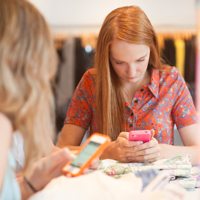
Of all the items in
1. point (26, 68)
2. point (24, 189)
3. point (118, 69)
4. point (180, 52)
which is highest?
point (26, 68)

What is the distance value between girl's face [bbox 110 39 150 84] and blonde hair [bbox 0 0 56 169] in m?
0.45

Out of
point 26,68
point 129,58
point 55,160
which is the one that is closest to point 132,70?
point 129,58

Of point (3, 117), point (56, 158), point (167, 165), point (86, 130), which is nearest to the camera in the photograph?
point (3, 117)

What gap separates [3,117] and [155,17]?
1518 millimetres

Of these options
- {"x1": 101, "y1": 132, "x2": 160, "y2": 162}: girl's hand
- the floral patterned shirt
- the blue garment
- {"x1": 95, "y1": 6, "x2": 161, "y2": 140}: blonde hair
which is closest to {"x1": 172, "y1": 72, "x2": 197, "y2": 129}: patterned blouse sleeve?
the floral patterned shirt

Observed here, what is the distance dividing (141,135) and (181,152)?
197 mm

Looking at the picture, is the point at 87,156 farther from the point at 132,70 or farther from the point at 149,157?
the point at 132,70

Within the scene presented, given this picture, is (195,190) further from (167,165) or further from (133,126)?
(133,126)

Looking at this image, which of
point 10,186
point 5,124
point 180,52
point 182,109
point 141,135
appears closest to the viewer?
point 5,124

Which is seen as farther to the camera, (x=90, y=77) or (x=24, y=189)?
(x=90, y=77)

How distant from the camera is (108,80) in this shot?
1.38 meters

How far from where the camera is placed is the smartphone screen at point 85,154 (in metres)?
0.93

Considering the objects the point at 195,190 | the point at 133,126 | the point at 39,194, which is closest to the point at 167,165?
the point at 195,190

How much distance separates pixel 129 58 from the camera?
1.30 metres
